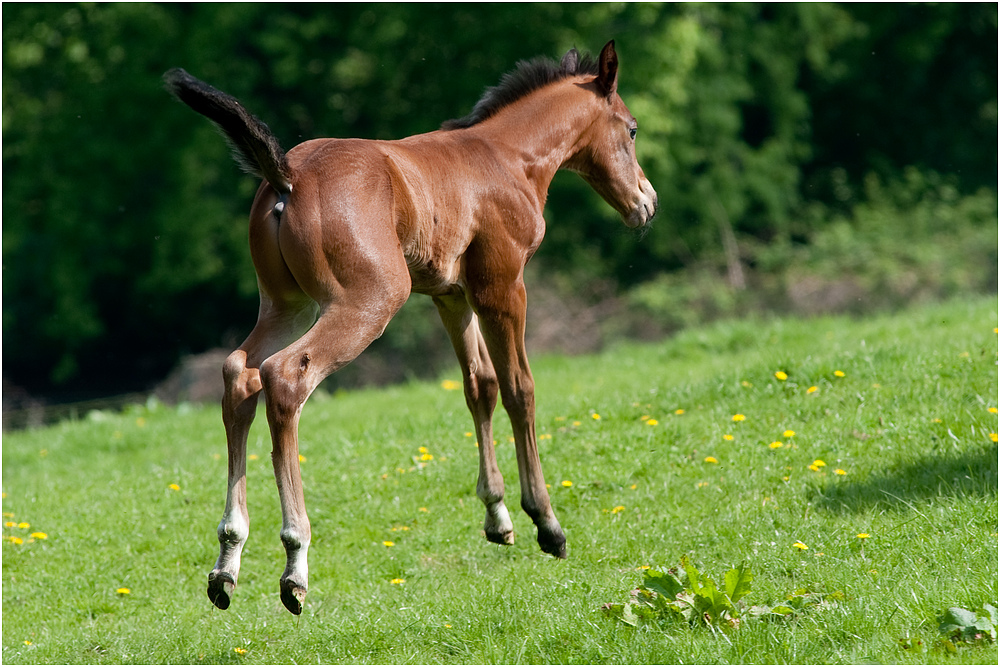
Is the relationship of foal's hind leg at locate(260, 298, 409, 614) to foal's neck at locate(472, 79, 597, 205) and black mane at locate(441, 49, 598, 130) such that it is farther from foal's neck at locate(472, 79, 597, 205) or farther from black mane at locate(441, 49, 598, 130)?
black mane at locate(441, 49, 598, 130)

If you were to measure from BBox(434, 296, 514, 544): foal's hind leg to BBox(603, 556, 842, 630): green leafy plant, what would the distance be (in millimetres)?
944

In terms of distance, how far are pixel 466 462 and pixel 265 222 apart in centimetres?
369

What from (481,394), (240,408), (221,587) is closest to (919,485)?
(481,394)

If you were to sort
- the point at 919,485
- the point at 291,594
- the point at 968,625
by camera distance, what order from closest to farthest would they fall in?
the point at 291,594, the point at 968,625, the point at 919,485

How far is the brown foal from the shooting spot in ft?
13.5

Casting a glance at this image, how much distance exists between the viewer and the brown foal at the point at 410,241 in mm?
4121

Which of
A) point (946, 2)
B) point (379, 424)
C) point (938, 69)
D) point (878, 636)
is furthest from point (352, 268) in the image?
point (938, 69)

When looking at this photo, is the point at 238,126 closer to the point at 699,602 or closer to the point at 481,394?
the point at 481,394

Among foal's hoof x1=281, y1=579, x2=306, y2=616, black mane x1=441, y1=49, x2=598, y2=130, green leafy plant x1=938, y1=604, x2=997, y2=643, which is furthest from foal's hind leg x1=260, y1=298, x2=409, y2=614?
green leafy plant x1=938, y1=604, x2=997, y2=643

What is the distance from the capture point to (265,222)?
171 inches

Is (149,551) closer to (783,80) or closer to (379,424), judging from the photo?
(379,424)

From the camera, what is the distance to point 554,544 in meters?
5.40

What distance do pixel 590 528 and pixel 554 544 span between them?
0.87 m

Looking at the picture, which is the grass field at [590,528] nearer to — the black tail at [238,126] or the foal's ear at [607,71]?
the black tail at [238,126]
